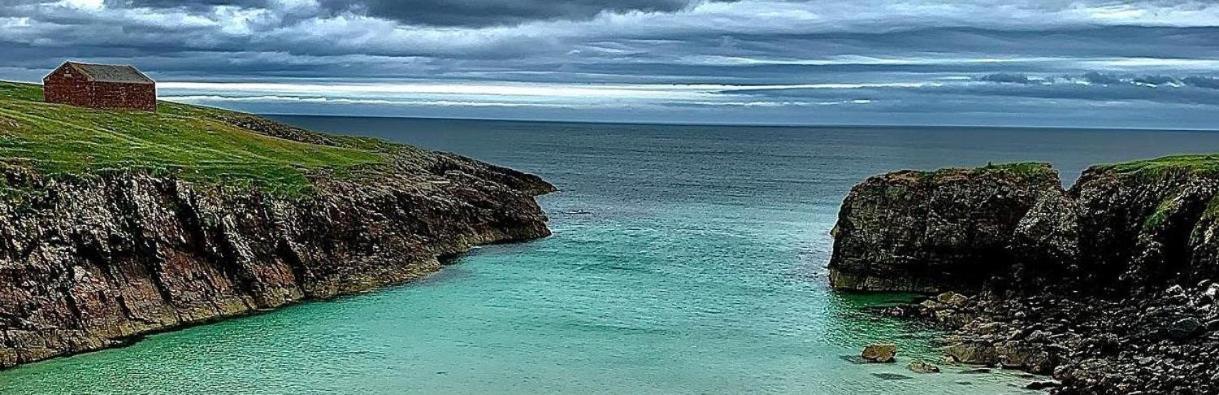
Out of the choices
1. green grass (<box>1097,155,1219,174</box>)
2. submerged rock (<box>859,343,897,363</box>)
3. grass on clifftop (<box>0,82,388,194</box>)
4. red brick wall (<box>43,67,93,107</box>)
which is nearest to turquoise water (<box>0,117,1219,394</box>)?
submerged rock (<box>859,343,897,363</box>)

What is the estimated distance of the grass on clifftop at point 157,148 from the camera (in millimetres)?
77875

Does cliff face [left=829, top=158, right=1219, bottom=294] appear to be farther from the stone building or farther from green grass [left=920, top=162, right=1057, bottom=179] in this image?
the stone building

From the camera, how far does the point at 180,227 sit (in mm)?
74438

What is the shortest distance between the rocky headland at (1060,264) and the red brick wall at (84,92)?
80.0 m

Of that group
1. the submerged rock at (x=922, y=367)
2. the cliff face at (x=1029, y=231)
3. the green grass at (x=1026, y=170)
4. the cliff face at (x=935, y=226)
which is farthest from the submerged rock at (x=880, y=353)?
the green grass at (x=1026, y=170)

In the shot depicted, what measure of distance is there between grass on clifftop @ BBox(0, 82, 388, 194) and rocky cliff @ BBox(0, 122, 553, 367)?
2.09 m

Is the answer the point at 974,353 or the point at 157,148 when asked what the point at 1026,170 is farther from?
the point at 157,148

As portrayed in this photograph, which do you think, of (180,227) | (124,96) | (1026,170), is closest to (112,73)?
(124,96)

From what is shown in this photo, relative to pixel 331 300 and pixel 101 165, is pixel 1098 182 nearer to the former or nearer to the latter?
pixel 331 300

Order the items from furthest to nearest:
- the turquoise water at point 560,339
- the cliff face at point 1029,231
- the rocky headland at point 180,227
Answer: the cliff face at point 1029,231, the rocky headland at point 180,227, the turquoise water at point 560,339

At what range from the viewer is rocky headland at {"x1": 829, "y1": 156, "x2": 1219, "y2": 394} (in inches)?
2130

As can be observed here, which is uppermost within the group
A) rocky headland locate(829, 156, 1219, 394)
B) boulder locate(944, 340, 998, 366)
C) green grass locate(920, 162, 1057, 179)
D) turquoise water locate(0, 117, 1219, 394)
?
green grass locate(920, 162, 1057, 179)

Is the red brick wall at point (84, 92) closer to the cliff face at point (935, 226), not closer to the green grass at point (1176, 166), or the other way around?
the cliff face at point (935, 226)

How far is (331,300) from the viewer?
76438 mm
